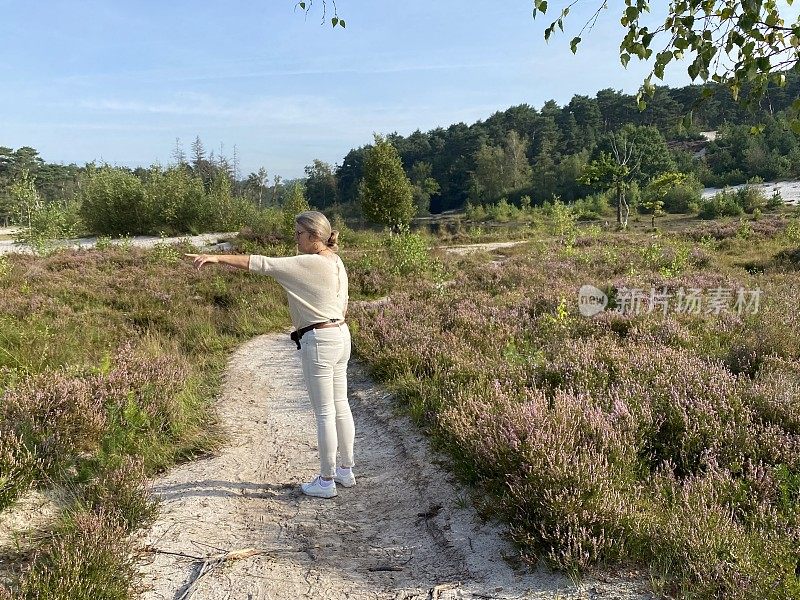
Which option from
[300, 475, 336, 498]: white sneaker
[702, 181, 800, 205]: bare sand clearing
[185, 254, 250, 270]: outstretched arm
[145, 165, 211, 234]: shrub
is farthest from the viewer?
[702, 181, 800, 205]: bare sand clearing

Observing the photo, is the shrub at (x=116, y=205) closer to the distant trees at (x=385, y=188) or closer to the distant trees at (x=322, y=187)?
the distant trees at (x=385, y=188)

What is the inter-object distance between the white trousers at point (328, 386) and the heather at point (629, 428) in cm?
97

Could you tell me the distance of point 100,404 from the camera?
5.04 metres

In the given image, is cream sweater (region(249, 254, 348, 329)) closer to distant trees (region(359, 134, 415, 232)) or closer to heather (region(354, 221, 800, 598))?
heather (region(354, 221, 800, 598))

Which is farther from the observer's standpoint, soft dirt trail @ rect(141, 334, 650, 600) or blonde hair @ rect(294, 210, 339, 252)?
blonde hair @ rect(294, 210, 339, 252)

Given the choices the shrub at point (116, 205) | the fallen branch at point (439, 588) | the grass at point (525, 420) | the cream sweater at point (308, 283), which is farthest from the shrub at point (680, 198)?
the fallen branch at point (439, 588)

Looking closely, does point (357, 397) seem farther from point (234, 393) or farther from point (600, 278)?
point (600, 278)

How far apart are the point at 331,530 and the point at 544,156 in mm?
87155

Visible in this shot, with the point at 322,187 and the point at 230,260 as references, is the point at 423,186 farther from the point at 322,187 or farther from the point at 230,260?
the point at 230,260

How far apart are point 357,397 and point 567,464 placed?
3.67 metres

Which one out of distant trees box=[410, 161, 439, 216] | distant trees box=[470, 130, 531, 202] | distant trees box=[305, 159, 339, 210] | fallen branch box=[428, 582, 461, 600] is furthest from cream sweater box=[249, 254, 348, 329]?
distant trees box=[305, 159, 339, 210]

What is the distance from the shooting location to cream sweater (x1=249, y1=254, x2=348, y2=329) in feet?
12.7

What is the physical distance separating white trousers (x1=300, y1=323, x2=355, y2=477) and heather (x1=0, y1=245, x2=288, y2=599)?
4.45 feet

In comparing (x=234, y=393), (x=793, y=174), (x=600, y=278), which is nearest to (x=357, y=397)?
(x=234, y=393)
